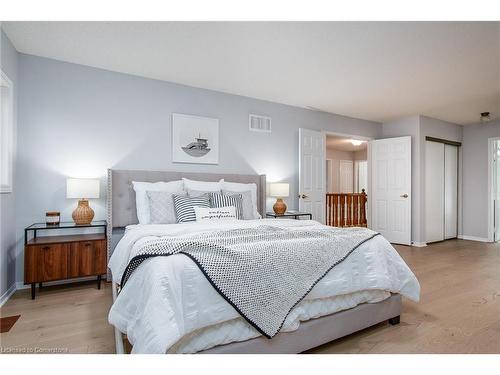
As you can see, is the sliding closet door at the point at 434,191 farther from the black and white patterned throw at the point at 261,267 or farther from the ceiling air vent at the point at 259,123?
the black and white patterned throw at the point at 261,267

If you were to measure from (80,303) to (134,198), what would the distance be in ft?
4.16

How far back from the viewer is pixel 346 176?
987 centimetres

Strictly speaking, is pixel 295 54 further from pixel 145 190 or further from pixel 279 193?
pixel 145 190

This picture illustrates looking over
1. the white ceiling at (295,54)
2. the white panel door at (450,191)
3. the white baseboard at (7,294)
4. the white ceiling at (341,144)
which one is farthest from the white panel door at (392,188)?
the white baseboard at (7,294)

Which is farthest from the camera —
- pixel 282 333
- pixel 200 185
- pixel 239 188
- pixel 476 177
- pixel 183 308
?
pixel 476 177

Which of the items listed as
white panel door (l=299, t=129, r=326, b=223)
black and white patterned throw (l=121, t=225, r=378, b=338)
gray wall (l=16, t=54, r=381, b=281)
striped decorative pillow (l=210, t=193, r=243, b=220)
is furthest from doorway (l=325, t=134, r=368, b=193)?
black and white patterned throw (l=121, t=225, r=378, b=338)

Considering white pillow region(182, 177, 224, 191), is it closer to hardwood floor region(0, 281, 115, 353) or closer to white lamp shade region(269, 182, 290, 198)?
white lamp shade region(269, 182, 290, 198)

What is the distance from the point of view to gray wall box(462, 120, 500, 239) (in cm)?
626

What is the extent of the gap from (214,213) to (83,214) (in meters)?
1.40

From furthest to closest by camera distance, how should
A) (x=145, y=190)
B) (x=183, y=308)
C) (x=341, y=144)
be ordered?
(x=341, y=144)
(x=145, y=190)
(x=183, y=308)

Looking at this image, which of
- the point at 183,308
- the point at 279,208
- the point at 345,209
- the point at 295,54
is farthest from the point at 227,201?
the point at 345,209
